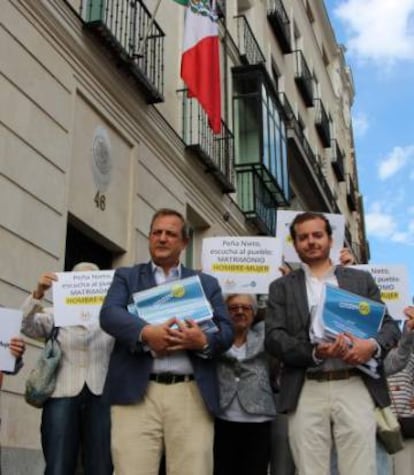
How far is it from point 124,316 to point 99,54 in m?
5.92

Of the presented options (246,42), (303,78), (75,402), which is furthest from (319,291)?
(303,78)

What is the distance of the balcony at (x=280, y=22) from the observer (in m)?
19.1

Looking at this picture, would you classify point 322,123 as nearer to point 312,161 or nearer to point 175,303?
point 312,161

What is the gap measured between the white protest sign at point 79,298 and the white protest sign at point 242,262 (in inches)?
37.0

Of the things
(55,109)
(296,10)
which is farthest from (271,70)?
(55,109)

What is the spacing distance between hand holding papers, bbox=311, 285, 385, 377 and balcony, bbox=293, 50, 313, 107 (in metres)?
18.8

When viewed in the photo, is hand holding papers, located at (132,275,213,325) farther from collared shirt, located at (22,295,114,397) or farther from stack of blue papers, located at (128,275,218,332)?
collared shirt, located at (22,295,114,397)

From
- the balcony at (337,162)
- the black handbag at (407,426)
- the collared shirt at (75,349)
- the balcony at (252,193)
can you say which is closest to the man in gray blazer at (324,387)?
the collared shirt at (75,349)

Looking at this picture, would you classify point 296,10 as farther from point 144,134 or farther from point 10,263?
point 10,263

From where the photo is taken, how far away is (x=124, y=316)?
146 inches

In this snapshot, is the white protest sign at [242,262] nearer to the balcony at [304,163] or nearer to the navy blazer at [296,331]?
the navy blazer at [296,331]

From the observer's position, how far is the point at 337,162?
89.3 feet

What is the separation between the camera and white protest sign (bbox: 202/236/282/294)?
208 inches

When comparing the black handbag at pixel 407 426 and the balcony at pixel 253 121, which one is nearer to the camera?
the black handbag at pixel 407 426
